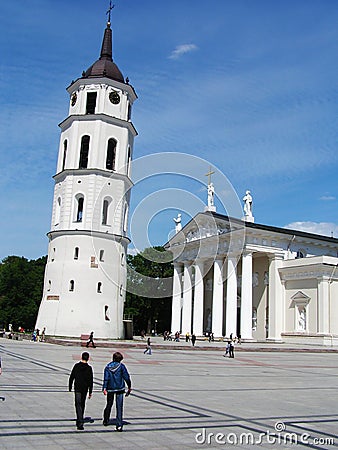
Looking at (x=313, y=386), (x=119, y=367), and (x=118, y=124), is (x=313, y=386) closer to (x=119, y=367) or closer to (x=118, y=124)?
(x=119, y=367)

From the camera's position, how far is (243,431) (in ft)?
32.4

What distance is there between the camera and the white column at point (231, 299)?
199ft

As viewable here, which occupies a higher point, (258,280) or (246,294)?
(258,280)

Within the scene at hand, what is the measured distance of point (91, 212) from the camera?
4688cm

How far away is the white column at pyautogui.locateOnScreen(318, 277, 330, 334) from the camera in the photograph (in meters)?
55.5

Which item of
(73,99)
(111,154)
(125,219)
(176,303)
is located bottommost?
(176,303)

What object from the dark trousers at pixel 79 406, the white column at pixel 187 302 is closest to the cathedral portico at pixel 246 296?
the white column at pixel 187 302

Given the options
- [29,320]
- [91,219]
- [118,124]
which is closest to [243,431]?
[91,219]

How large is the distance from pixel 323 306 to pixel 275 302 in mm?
6368

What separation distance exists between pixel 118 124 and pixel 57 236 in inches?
483

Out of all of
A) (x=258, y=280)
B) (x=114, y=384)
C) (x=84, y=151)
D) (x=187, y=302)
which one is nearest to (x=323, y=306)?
(x=258, y=280)

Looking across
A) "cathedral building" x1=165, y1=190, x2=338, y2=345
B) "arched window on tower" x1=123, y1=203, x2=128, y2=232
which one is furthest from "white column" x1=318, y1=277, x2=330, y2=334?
"arched window on tower" x1=123, y1=203, x2=128, y2=232

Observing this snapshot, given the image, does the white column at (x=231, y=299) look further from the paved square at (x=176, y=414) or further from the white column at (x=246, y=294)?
the paved square at (x=176, y=414)

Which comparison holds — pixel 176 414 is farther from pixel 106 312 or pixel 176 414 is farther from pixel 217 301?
pixel 217 301
